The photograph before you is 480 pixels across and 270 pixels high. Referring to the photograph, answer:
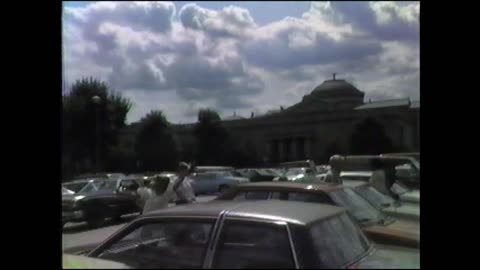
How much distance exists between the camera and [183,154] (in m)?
1.60

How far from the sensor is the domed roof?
171 centimetres

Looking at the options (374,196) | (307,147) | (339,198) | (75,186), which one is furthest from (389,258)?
(75,186)

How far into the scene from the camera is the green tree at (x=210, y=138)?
157 cm

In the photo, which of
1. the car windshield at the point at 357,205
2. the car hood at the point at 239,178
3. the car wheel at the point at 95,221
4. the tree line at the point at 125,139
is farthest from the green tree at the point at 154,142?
the car windshield at the point at 357,205

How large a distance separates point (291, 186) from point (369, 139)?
41 cm

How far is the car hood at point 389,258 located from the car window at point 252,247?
38 centimetres

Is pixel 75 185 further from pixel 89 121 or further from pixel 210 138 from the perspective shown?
pixel 210 138

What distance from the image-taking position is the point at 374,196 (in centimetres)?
215

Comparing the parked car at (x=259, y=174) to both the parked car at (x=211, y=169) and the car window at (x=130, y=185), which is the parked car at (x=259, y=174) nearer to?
the parked car at (x=211, y=169)

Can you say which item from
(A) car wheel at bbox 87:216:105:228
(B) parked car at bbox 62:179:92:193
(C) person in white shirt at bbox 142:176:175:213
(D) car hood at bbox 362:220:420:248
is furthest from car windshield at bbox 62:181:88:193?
(D) car hood at bbox 362:220:420:248

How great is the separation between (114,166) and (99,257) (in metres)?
0.28

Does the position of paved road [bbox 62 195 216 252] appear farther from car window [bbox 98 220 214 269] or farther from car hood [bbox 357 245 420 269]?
car hood [bbox 357 245 420 269]
